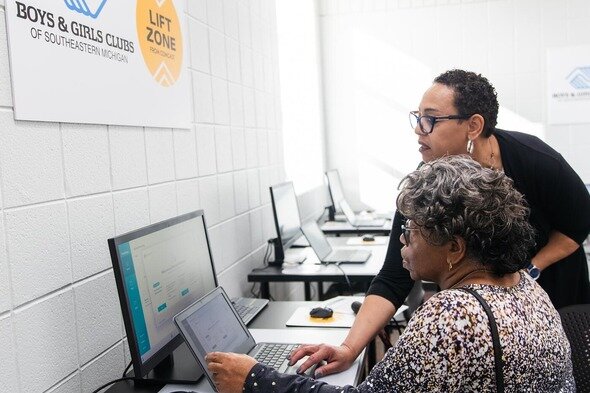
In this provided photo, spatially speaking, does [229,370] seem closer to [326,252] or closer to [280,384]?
[280,384]

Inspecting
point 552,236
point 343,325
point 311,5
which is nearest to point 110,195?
point 343,325

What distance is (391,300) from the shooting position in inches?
68.0

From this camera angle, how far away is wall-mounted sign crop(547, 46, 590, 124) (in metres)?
4.89

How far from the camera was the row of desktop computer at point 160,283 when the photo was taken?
4.31 ft

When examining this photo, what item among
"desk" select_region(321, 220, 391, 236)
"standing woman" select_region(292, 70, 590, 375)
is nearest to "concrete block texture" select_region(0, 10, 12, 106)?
"standing woman" select_region(292, 70, 590, 375)

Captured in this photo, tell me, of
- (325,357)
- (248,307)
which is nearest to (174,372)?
(325,357)

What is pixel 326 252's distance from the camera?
9.89ft

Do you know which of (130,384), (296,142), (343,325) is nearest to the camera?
(130,384)

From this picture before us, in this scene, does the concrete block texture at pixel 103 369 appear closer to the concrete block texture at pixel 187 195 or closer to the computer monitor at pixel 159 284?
the computer monitor at pixel 159 284

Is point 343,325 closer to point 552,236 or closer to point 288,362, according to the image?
point 288,362

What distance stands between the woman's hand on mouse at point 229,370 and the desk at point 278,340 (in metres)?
0.17

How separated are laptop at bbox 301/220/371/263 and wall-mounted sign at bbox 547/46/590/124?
2.90 meters

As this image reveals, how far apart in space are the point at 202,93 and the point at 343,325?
43.3 inches

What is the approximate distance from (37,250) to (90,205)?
0.77ft
